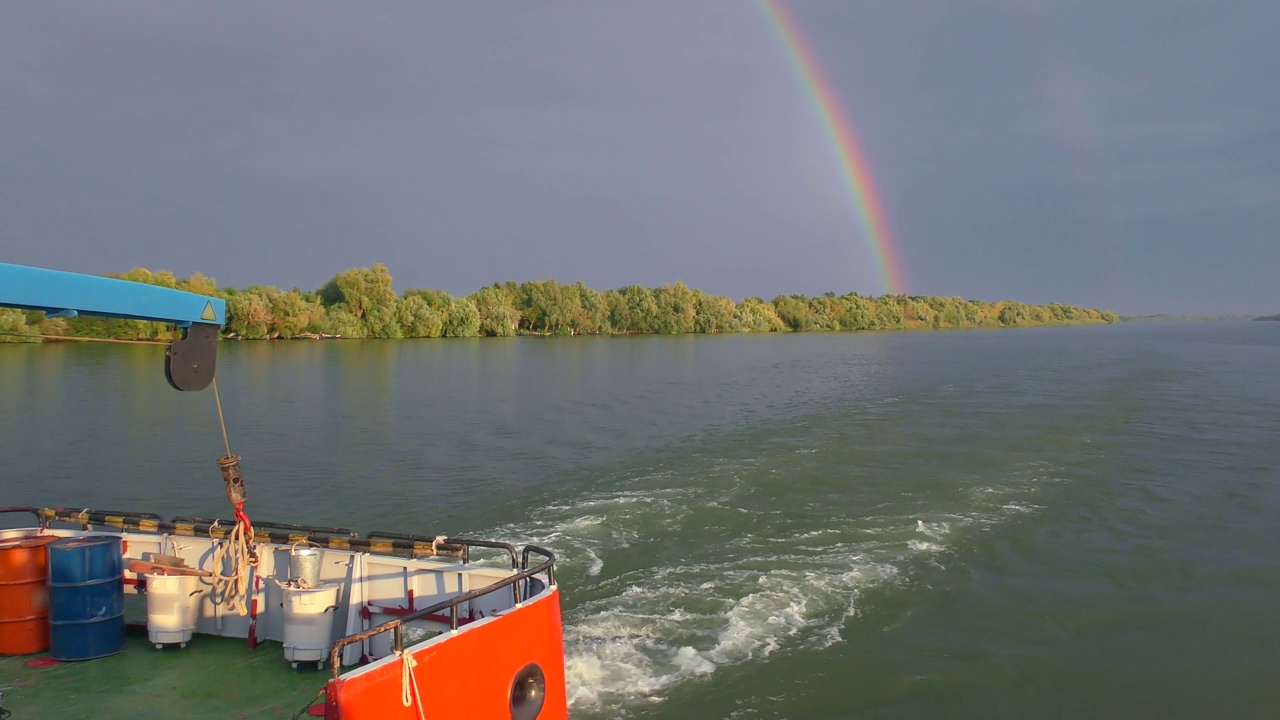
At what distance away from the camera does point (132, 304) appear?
19.2ft

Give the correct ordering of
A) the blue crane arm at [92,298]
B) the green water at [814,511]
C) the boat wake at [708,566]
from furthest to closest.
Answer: the boat wake at [708,566] → the green water at [814,511] → the blue crane arm at [92,298]

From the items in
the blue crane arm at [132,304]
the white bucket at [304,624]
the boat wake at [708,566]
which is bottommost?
the boat wake at [708,566]

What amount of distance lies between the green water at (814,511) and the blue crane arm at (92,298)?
5.10 metres

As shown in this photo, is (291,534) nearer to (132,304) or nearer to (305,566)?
(305,566)

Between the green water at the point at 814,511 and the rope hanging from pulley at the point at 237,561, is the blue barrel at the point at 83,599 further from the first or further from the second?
the green water at the point at 814,511

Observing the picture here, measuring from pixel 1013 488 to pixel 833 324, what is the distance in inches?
5213

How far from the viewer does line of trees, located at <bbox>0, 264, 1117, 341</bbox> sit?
77.8 meters

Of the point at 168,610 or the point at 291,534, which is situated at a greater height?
the point at 291,534

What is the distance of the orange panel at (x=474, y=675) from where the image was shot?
15.7ft

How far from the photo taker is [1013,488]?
55.0ft

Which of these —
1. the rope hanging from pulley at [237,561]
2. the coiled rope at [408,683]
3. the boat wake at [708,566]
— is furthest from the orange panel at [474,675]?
the rope hanging from pulley at [237,561]

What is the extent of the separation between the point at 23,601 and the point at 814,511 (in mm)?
11733

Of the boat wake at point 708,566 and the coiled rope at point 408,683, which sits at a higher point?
the coiled rope at point 408,683

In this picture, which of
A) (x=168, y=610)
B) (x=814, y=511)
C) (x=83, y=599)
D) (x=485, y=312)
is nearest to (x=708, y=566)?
(x=814, y=511)
